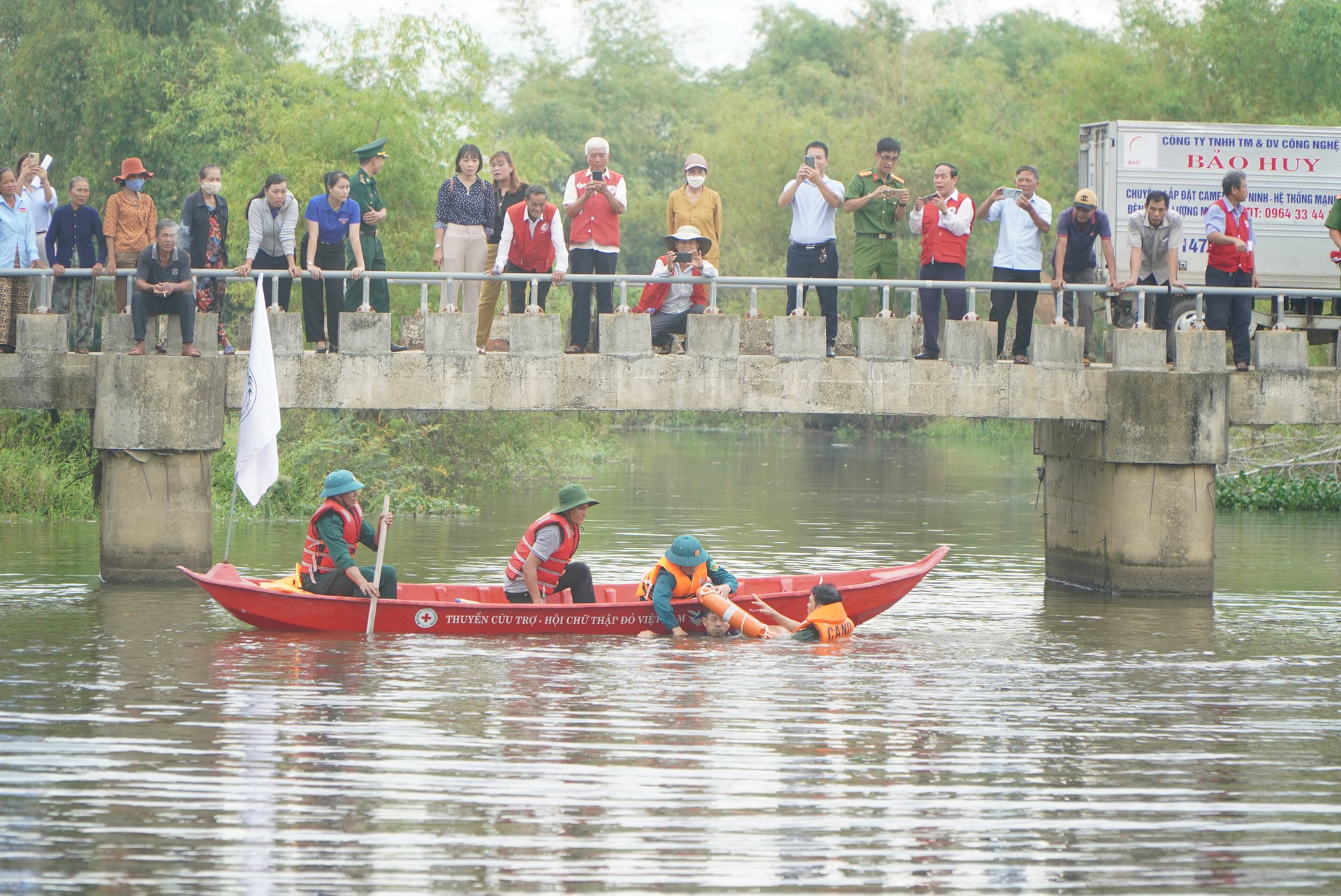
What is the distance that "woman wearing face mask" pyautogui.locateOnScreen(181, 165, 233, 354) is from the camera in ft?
66.4

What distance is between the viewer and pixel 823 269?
2116cm

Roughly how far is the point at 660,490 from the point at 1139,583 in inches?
691

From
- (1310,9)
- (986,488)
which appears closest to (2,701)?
(986,488)

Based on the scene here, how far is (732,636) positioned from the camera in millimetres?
18188

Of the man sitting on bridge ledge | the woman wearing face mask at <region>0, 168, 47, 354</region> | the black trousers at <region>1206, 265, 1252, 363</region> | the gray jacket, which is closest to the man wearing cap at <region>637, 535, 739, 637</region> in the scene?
the gray jacket

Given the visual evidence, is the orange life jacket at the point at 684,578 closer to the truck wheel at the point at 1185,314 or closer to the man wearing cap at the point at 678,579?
the man wearing cap at the point at 678,579

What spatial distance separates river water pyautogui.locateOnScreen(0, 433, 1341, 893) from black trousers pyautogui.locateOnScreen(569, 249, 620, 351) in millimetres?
3608

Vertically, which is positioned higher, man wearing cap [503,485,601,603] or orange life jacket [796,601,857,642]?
man wearing cap [503,485,601,603]

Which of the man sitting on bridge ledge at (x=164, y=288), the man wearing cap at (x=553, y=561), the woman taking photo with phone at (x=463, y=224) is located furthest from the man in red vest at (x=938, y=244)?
the man sitting on bridge ledge at (x=164, y=288)

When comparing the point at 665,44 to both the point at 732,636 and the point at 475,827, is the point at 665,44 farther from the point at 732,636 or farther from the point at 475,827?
the point at 475,827

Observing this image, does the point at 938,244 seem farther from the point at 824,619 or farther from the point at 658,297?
the point at 824,619

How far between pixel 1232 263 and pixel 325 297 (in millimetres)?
10323

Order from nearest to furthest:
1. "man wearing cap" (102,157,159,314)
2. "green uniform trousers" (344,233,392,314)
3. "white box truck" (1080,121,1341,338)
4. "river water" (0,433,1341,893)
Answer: "river water" (0,433,1341,893) → "man wearing cap" (102,157,159,314) → "green uniform trousers" (344,233,392,314) → "white box truck" (1080,121,1341,338)

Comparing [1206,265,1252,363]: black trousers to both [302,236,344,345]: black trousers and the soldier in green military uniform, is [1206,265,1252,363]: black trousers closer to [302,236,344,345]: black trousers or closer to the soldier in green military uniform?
the soldier in green military uniform
